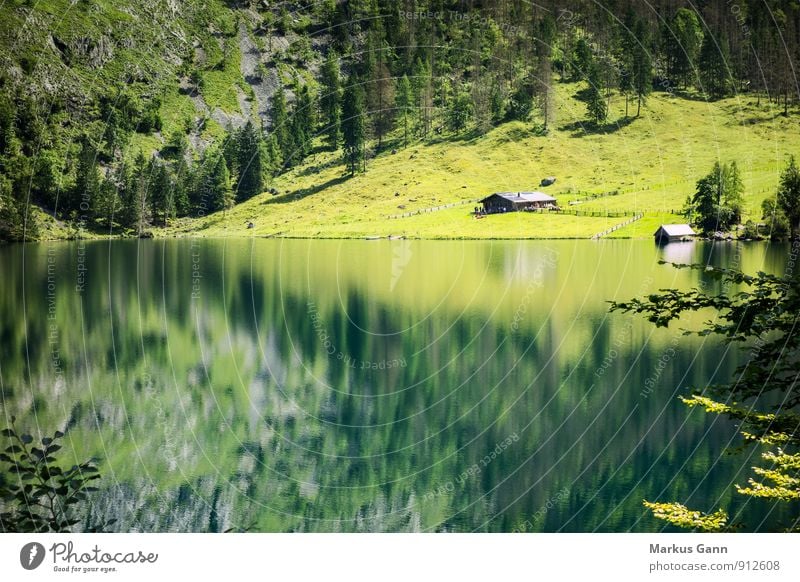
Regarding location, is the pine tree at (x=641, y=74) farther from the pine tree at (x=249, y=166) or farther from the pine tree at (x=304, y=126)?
the pine tree at (x=249, y=166)

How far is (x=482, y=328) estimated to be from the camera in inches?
2009

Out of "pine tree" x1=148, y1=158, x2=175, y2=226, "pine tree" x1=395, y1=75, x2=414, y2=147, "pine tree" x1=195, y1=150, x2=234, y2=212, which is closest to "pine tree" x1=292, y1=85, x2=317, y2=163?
"pine tree" x1=395, y1=75, x2=414, y2=147

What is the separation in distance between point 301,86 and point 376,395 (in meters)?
138

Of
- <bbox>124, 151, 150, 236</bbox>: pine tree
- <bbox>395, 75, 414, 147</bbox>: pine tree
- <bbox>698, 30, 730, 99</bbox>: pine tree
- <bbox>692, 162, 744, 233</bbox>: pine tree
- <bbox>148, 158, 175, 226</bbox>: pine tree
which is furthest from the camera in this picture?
<bbox>395, 75, 414, 147</bbox>: pine tree

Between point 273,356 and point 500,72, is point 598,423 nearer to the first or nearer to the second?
point 273,356

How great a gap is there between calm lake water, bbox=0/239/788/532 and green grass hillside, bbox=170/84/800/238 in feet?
72.7

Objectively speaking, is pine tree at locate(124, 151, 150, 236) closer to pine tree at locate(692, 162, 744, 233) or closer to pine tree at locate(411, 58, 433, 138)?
pine tree at locate(411, 58, 433, 138)

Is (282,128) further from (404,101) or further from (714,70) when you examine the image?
(714,70)

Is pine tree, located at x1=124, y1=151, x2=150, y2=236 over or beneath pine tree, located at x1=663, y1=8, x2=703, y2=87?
beneath

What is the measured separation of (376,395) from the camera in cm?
3978

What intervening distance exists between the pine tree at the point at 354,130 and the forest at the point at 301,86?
0.75ft

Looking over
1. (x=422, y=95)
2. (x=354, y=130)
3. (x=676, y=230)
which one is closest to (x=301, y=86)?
(x=422, y=95)

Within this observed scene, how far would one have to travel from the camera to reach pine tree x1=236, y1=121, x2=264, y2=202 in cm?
11506

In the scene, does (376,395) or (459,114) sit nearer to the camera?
(376,395)
